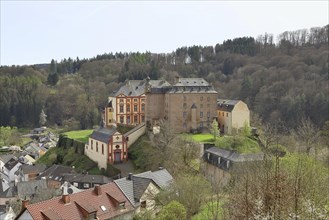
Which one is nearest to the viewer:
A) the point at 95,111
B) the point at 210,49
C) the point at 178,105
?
the point at 178,105

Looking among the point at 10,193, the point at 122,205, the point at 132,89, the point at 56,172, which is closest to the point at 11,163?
the point at 10,193

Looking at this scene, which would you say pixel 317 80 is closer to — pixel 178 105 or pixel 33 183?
pixel 178 105

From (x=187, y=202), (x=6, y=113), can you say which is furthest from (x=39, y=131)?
(x=187, y=202)

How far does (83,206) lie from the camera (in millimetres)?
24000

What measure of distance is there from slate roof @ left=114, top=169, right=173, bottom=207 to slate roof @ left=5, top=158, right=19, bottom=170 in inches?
1272

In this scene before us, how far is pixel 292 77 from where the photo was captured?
72.9m

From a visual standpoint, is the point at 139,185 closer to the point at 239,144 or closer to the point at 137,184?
the point at 137,184

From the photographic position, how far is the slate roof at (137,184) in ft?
88.2

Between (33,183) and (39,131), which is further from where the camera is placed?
(39,131)

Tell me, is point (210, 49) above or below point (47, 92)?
above

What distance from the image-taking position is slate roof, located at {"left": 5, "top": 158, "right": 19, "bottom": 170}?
5494cm

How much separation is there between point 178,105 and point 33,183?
17.9m

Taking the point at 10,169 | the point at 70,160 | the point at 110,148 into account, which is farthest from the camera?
the point at 10,169

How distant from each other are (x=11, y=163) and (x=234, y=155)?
118ft
